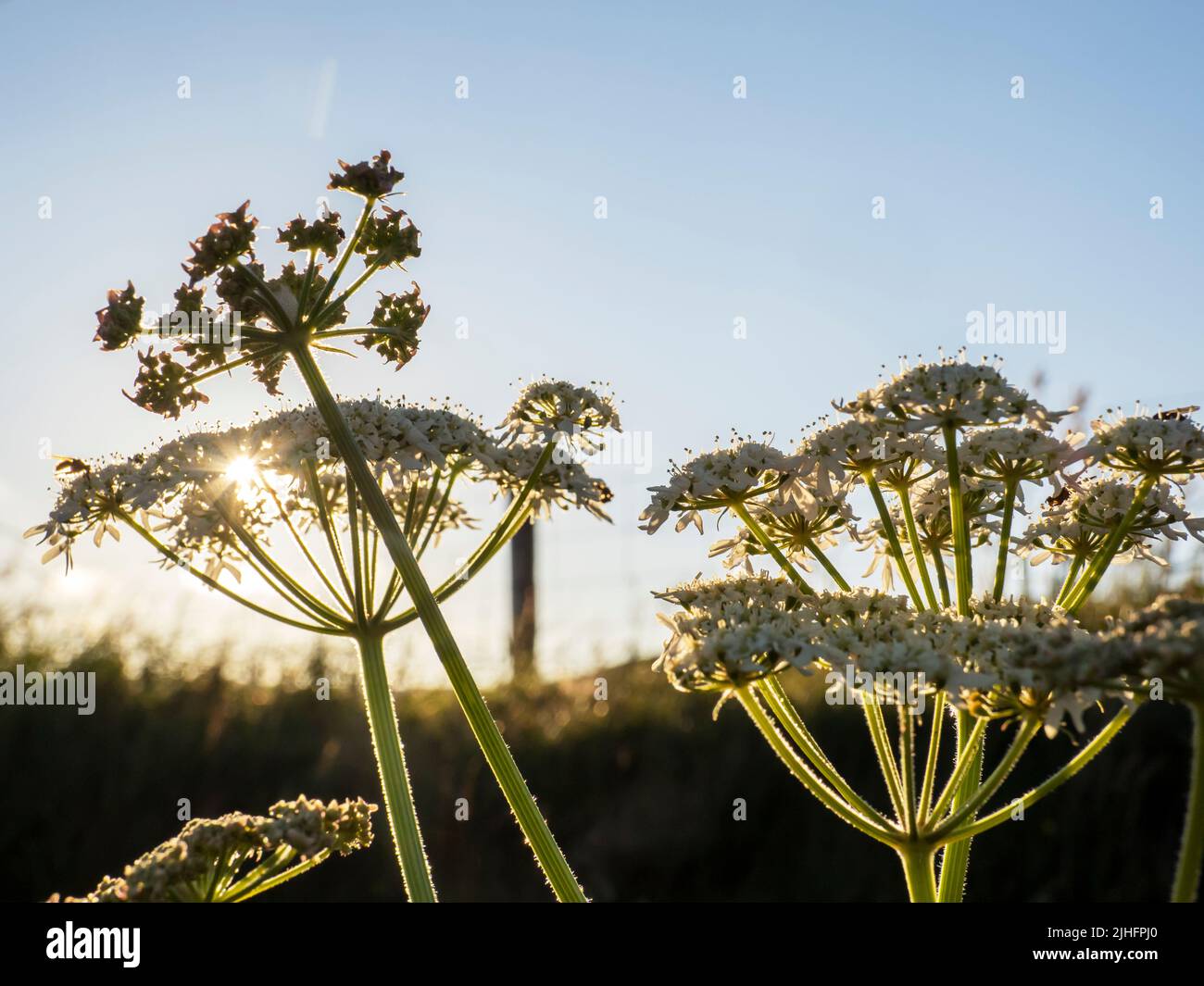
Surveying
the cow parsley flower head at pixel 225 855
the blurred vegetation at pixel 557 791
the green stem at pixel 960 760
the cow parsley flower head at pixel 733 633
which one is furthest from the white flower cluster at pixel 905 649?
the blurred vegetation at pixel 557 791

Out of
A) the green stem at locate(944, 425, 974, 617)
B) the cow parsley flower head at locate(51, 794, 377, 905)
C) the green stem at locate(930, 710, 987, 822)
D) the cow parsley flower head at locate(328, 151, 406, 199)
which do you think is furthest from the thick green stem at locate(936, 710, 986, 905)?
the cow parsley flower head at locate(328, 151, 406, 199)

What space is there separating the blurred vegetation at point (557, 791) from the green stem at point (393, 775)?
9.93 metres

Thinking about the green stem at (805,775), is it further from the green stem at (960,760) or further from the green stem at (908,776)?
the green stem at (960,760)

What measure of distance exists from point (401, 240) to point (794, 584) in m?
1.64

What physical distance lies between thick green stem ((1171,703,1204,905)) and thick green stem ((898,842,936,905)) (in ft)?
3.14

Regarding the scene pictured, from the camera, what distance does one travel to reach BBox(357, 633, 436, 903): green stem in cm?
322

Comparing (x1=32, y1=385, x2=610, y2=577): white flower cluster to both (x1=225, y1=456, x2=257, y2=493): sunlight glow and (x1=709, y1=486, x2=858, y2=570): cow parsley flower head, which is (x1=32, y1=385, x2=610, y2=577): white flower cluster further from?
(x1=709, y1=486, x2=858, y2=570): cow parsley flower head

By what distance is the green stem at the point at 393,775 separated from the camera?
10.6 ft

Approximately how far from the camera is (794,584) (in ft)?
12.2

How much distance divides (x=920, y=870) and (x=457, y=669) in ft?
4.42

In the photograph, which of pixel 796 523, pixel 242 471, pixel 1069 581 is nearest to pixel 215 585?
pixel 242 471

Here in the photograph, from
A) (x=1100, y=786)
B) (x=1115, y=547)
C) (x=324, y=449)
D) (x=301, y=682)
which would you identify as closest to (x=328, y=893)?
(x=301, y=682)

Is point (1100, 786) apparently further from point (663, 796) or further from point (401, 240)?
point (401, 240)

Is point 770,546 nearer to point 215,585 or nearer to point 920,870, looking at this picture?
point 920,870
